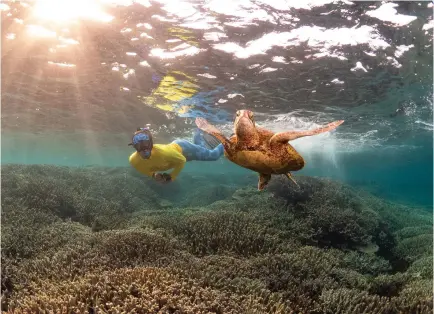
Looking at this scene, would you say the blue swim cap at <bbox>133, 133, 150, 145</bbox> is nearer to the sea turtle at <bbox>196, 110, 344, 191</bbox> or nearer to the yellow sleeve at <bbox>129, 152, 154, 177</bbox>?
the yellow sleeve at <bbox>129, 152, 154, 177</bbox>

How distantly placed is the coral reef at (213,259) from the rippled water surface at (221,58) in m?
6.01

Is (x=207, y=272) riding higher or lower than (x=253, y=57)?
lower

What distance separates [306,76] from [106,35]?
31.4ft

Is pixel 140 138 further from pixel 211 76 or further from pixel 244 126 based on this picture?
pixel 211 76

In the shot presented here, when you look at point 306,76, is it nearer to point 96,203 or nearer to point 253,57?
point 253,57

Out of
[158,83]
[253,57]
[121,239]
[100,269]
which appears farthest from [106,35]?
[100,269]

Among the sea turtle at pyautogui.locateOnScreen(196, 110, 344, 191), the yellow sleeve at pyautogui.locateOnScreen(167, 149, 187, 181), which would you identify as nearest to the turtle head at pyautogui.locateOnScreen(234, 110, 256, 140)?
the sea turtle at pyautogui.locateOnScreen(196, 110, 344, 191)

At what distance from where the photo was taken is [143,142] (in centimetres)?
690

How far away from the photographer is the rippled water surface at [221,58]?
9.52m

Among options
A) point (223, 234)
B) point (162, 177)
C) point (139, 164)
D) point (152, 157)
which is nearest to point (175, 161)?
point (152, 157)

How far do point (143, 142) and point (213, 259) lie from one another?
10.4ft

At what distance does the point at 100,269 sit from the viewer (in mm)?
5398

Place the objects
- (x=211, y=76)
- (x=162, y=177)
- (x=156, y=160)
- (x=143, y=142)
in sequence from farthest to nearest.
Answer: (x=211, y=76)
(x=156, y=160)
(x=162, y=177)
(x=143, y=142)

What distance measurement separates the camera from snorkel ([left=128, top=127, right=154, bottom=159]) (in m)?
6.89
